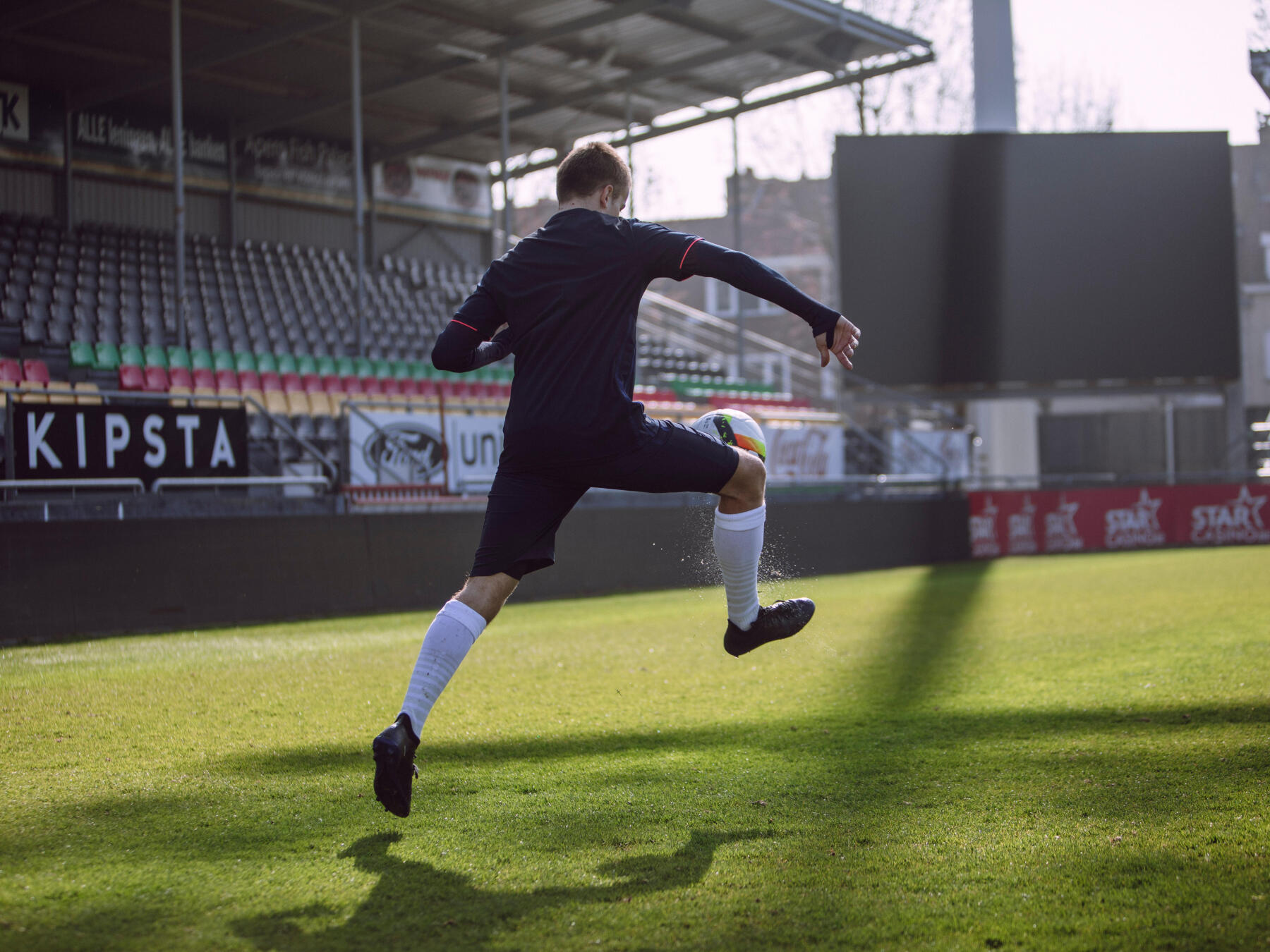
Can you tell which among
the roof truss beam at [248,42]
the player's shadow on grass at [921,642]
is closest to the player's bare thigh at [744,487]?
the player's shadow on grass at [921,642]

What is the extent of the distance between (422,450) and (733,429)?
30.0 feet

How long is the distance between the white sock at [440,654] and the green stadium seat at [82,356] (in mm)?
12877

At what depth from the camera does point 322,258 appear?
2583cm

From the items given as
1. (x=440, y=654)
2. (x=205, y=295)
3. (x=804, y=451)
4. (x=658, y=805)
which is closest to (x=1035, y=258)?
(x=804, y=451)

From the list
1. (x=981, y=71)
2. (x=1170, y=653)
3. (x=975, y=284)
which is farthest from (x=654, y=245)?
(x=981, y=71)

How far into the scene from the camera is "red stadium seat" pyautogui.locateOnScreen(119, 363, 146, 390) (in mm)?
14109

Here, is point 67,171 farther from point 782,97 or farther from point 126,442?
point 126,442

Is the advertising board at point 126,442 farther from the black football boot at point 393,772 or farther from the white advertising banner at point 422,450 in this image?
the black football boot at point 393,772

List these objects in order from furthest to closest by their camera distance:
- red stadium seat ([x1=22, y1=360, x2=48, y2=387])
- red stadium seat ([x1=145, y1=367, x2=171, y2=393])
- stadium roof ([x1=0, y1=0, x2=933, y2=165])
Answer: stadium roof ([x1=0, y1=0, x2=933, y2=165])
red stadium seat ([x1=145, y1=367, x2=171, y2=393])
red stadium seat ([x1=22, y1=360, x2=48, y2=387])

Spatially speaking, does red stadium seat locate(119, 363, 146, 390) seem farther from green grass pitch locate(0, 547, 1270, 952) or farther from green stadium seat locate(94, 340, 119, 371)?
green grass pitch locate(0, 547, 1270, 952)

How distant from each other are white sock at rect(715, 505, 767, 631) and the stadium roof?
17316mm

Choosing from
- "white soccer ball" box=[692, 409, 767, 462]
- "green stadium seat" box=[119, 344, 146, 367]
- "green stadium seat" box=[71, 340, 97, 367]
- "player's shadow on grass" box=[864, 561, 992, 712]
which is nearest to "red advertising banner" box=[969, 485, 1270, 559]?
"player's shadow on grass" box=[864, 561, 992, 712]

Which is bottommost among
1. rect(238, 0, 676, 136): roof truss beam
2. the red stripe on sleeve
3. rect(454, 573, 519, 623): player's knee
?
rect(454, 573, 519, 623): player's knee

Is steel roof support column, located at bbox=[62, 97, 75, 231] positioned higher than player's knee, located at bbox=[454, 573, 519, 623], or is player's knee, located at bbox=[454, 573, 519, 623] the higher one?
steel roof support column, located at bbox=[62, 97, 75, 231]
